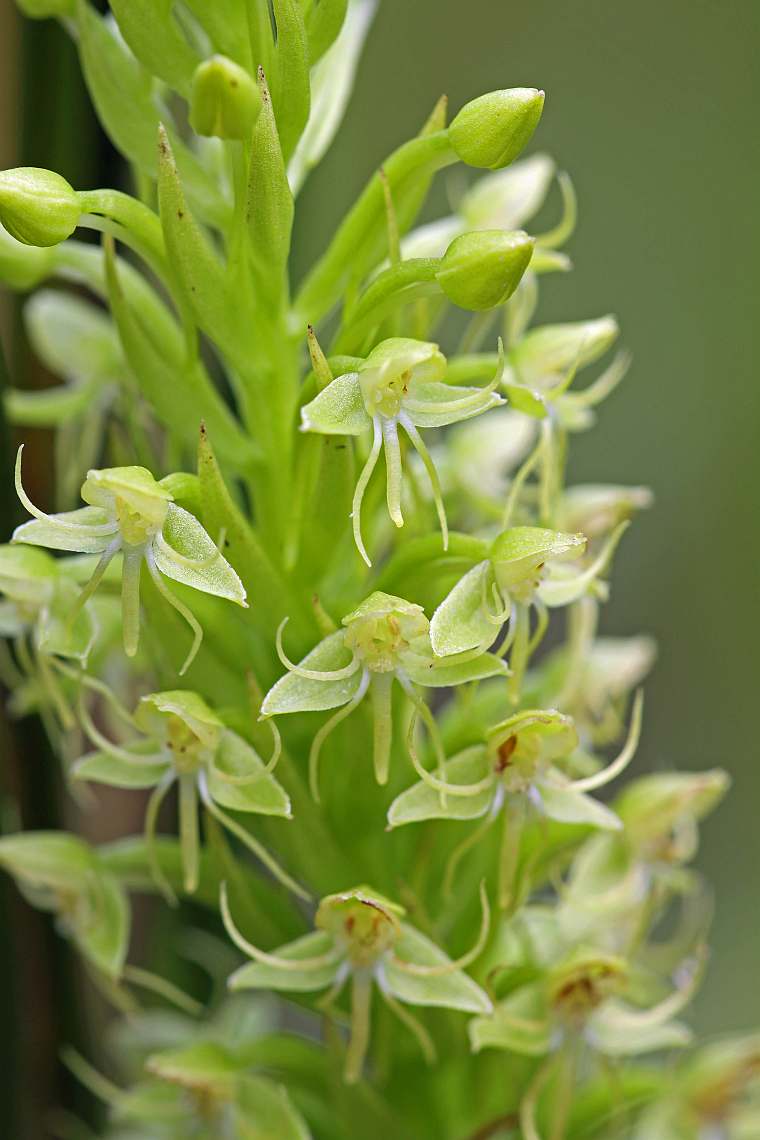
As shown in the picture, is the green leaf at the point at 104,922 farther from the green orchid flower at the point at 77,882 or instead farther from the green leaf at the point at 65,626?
the green leaf at the point at 65,626

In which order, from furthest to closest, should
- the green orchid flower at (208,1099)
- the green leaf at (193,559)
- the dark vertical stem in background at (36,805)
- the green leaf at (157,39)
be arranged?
the dark vertical stem in background at (36,805)
the green orchid flower at (208,1099)
the green leaf at (157,39)
the green leaf at (193,559)

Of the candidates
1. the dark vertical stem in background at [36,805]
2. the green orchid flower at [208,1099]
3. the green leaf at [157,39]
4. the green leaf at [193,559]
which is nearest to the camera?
the green leaf at [193,559]

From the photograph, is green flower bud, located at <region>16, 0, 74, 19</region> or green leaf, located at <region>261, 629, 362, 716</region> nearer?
green leaf, located at <region>261, 629, 362, 716</region>

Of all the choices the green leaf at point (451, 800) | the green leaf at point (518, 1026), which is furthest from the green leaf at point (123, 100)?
the green leaf at point (518, 1026)

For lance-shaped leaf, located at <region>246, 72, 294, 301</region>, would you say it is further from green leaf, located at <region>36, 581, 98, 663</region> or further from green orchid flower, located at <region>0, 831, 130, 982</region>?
green orchid flower, located at <region>0, 831, 130, 982</region>

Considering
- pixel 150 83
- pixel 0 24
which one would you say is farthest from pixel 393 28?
pixel 150 83

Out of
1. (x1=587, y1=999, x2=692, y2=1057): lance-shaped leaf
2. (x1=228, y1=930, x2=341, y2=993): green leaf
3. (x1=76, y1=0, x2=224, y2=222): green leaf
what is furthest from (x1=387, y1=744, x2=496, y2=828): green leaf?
(x1=76, y1=0, x2=224, y2=222): green leaf

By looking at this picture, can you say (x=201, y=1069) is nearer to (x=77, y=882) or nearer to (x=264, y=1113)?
(x=264, y=1113)

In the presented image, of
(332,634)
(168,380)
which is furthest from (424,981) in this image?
(168,380)
